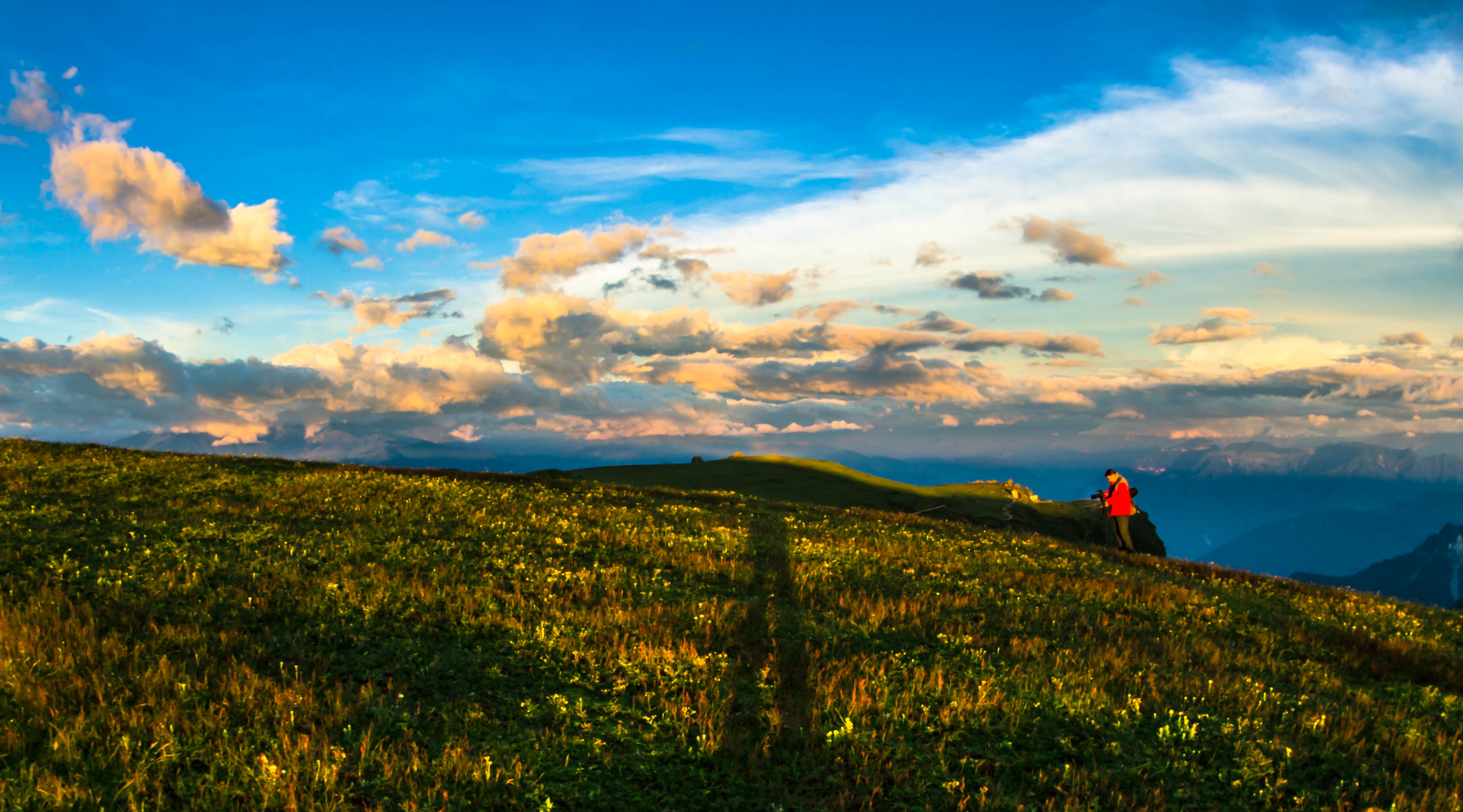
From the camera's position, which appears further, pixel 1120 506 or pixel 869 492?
pixel 869 492

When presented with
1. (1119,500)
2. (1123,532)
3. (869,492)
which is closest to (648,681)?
(1123,532)

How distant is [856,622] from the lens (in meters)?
12.4

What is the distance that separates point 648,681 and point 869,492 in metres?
84.3

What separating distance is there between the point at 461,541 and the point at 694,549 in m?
5.48

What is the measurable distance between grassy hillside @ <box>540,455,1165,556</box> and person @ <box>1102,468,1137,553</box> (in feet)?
119

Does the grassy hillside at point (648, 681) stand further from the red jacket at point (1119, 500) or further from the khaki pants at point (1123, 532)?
the red jacket at point (1119, 500)

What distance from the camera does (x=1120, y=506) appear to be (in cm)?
3062

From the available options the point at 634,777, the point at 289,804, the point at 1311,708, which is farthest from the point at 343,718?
the point at 1311,708

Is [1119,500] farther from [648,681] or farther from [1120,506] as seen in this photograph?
[648,681]

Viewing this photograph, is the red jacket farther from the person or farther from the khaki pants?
the khaki pants

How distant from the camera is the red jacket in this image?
30516mm

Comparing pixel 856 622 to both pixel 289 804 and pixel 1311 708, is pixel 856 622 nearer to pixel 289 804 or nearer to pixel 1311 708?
pixel 1311 708

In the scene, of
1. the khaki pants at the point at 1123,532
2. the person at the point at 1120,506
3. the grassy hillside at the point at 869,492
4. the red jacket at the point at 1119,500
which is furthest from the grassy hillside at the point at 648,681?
the grassy hillside at the point at 869,492

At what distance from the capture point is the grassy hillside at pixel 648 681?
6988 millimetres
